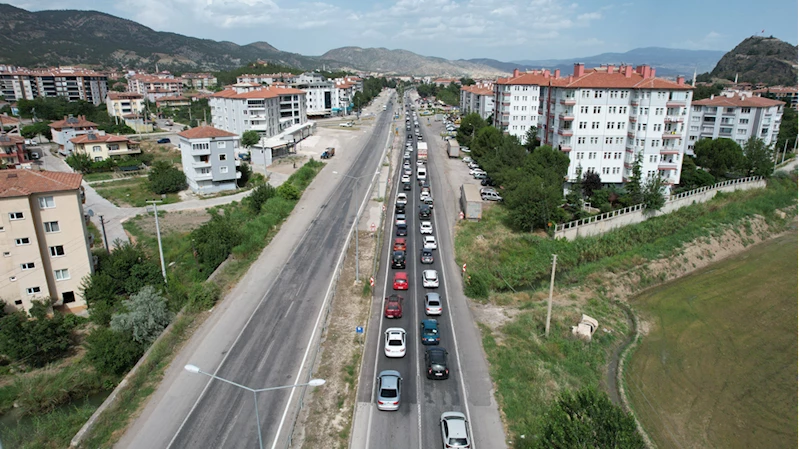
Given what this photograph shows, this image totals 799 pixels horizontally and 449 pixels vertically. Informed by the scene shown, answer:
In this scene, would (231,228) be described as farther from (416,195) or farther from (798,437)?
(798,437)

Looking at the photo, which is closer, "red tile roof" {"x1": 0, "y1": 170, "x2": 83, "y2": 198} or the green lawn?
"red tile roof" {"x1": 0, "y1": 170, "x2": 83, "y2": 198}

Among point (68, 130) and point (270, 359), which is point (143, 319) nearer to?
point (270, 359)

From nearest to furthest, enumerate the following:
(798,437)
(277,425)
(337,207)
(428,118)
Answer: (277,425), (798,437), (337,207), (428,118)

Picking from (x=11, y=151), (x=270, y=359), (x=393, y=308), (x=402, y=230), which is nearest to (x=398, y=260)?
(x=402, y=230)

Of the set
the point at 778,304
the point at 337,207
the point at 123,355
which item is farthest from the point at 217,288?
the point at 778,304

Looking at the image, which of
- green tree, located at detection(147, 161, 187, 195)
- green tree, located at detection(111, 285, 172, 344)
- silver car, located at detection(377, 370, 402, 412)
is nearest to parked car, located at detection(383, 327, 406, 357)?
silver car, located at detection(377, 370, 402, 412)

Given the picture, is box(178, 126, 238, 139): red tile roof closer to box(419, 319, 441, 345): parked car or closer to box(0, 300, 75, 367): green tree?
box(0, 300, 75, 367): green tree
